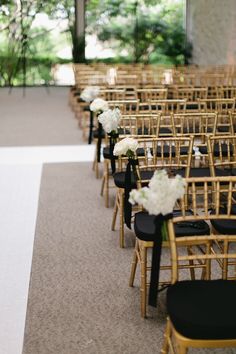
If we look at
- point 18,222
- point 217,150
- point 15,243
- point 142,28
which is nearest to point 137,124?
point 217,150

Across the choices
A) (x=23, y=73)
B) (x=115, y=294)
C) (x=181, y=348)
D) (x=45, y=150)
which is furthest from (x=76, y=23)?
(x=181, y=348)

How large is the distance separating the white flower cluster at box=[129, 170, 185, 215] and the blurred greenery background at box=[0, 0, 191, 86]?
44.0 feet

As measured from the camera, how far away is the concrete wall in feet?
44.4

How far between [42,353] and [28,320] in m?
0.39

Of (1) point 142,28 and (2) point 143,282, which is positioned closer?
(2) point 143,282

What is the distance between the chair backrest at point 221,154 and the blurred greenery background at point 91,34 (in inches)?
424

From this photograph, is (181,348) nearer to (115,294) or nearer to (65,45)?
(115,294)

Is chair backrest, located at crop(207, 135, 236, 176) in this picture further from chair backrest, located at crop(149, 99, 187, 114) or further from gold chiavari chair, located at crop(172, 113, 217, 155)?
chair backrest, located at crop(149, 99, 187, 114)

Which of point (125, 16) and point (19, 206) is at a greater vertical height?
point (125, 16)

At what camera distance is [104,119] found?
5059mm

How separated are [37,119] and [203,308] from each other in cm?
913

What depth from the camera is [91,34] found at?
16.3m

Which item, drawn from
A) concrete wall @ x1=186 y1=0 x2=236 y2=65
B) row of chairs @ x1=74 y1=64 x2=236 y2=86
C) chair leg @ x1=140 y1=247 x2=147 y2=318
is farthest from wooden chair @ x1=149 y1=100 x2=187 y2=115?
concrete wall @ x1=186 y1=0 x2=236 y2=65

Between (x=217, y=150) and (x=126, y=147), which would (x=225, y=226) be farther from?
(x=217, y=150)
